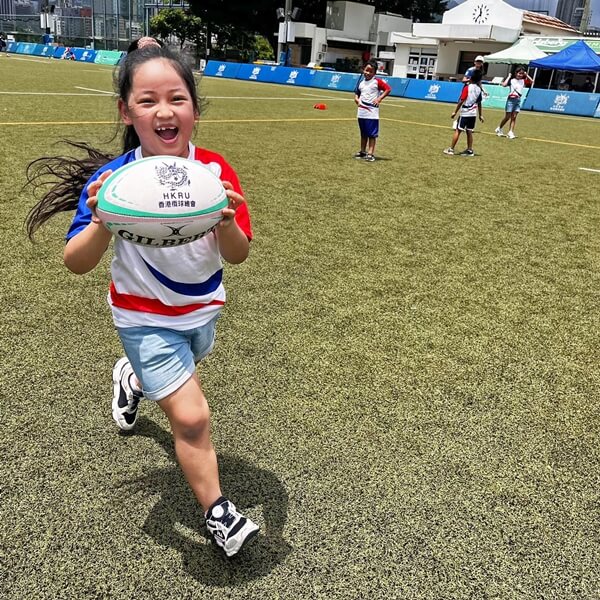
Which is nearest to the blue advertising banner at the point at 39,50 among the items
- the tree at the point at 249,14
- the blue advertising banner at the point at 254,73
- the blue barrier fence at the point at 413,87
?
the tree at the point at 249,14

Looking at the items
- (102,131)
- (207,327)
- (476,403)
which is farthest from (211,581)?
(102,131)

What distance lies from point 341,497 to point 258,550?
43 cm

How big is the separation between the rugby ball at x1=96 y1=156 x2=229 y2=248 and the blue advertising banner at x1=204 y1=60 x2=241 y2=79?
38132 millimetres

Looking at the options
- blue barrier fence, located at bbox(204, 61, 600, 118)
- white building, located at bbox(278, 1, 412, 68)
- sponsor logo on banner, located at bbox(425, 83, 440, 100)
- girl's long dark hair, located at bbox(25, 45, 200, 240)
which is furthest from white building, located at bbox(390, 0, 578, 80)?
girl's long dark hair, located at bbox(25, 45, 200, 240)

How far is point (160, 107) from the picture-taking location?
72.3 inches

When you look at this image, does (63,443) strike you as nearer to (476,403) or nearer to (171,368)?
(171,368)

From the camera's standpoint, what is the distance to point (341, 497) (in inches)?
92.7

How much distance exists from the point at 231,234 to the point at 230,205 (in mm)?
97

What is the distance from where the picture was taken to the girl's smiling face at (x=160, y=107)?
1.85m

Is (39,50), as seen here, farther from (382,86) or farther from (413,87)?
(382,86)

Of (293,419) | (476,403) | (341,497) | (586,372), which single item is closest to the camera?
(341,497)

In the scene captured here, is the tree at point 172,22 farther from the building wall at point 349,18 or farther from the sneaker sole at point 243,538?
the sneaker sole at point 243,538

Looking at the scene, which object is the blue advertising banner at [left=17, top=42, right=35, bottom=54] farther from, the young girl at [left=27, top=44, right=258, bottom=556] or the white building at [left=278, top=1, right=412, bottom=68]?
the young girl at [left=27, top=44, right=258, bottom=556]

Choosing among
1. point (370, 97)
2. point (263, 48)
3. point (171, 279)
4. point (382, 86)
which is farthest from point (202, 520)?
point (263, 48)
